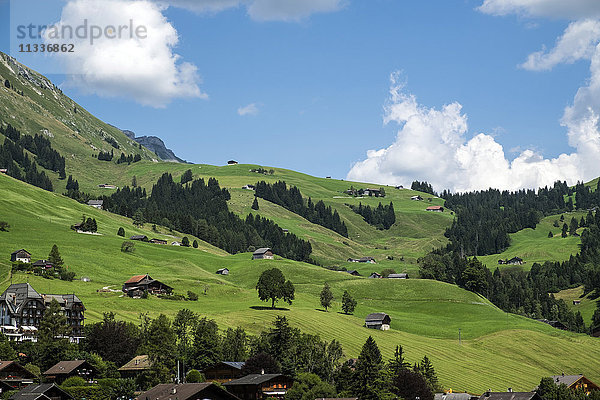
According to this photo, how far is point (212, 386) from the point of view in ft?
281

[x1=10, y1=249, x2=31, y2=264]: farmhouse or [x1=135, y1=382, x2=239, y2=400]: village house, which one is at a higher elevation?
[x1=10, y1=249, x2=31, y2=264]: farmhouse

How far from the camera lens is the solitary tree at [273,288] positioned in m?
173

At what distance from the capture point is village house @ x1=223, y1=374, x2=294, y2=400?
101625 millimetres

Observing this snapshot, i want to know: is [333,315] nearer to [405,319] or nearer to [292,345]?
[405,319]

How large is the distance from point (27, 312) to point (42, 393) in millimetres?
54592

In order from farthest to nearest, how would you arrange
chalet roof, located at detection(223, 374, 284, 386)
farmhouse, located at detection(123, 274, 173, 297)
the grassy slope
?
farmhouse, located at detection(123, 274, 173, 297)
the grassy slope
chalet roof, located at detection(223, 374, 284, 386)

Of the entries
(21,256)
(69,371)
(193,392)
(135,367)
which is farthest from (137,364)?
(21,256)

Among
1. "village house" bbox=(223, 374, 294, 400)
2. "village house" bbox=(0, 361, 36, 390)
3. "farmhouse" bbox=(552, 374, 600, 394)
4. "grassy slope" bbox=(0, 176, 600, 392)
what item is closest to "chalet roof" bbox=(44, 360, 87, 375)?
"village house" bbox=(0, 361, 36, 390)

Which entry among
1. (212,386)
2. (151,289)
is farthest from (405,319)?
(212,386)

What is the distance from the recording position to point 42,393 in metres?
86.7

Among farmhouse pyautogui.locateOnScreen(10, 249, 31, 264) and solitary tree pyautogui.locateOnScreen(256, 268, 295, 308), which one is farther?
farmhouse pyautogui.locateOnScreen(10, 249, 31, 264)

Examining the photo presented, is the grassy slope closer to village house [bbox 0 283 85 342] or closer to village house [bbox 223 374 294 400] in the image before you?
village house [bbox 0 283 85 342]

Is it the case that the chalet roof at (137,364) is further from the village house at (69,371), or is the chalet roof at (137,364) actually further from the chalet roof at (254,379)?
the chalet roof at (254,379)

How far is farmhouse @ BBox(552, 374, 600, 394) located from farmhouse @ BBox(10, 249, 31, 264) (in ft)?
433
